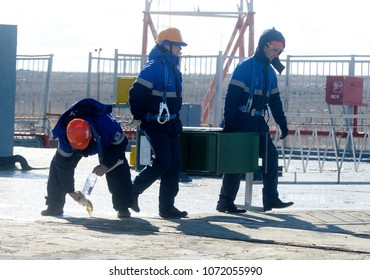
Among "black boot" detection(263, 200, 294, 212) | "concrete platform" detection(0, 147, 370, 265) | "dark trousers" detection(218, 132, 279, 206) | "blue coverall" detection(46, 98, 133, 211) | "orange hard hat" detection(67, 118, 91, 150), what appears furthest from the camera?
"black boot" detection(263, 200, 294, 212)

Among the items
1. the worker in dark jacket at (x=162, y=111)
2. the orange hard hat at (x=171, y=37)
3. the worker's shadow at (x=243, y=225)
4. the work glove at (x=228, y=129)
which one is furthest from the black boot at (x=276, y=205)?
the orange hard hat at (x=171, y=37)

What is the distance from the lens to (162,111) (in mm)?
11820

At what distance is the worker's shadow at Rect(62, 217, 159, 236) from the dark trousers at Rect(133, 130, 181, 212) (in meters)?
0.54

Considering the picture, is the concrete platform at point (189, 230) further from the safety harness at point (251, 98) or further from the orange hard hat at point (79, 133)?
the safety harness at point (251, 98)

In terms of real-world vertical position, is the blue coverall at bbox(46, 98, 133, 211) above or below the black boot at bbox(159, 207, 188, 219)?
above

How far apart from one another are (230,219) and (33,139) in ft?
57.5

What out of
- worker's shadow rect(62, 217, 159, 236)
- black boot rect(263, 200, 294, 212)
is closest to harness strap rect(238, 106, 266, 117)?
black boot rect(263, 200, 294, 212)

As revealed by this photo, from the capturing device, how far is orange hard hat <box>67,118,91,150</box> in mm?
11297

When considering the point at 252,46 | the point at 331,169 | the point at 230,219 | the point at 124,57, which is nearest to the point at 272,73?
the point at 230,219

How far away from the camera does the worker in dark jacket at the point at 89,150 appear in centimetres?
1140

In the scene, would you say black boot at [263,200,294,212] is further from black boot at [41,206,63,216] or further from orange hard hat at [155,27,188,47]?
black boot at [41,206,63,216]

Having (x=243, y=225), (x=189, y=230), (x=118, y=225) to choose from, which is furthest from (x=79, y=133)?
(x=243, y=225)

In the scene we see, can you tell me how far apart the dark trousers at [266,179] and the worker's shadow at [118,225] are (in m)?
1.47

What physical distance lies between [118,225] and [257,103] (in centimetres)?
244
